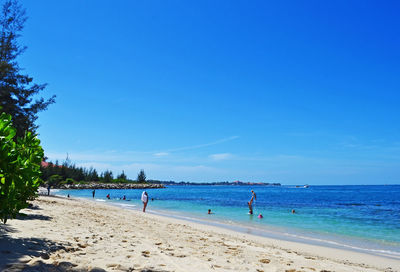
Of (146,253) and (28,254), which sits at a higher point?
(28,254)

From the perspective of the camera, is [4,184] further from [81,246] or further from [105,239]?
[105,239]

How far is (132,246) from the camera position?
6531 mm

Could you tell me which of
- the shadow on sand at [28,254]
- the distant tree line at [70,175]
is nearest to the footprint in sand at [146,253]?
the shadow on sand at [28,254]

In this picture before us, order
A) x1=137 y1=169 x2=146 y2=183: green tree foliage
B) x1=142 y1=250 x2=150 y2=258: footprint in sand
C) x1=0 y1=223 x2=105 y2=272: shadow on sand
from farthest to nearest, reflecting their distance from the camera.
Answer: x1=137 y1=169 x2=146 y2=183: green tree foliage
x1=142 y1=250 x2=150 y2=258: footprint in sand
x1=0 y1=223 x2=105 y2=272: shadow on sand

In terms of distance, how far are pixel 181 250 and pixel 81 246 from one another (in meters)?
2.25

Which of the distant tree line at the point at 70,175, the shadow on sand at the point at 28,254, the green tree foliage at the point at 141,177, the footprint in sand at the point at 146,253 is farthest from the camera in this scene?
the green tree foliage at the point at 141,177

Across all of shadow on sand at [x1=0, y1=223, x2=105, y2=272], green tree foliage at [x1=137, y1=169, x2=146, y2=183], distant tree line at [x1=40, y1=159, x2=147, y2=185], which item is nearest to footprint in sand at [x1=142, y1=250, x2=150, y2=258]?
shadow on sand at [x1=0, y1=223, x2=105, y2=272]

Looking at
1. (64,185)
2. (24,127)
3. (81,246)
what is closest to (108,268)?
(81,246)

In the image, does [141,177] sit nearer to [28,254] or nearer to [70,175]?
[70,175]

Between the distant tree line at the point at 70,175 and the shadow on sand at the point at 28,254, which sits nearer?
the shadow on sand at the point at 28,254

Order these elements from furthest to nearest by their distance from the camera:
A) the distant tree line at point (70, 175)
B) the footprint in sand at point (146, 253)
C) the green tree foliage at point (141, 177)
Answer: the green tree foliage at point (141, 177) → the distant tree line at point (70, 175) → the footprint in sand at point (146, 253)

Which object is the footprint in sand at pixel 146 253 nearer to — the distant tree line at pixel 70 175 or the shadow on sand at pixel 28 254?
the shadow on sand at pixel 28 254

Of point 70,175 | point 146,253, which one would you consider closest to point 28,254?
point 146,253

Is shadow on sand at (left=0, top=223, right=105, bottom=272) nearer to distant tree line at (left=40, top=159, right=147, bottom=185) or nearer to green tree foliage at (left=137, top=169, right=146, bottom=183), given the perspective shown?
distant tree line at (left=40, top=159, right=147, bottom=185)
